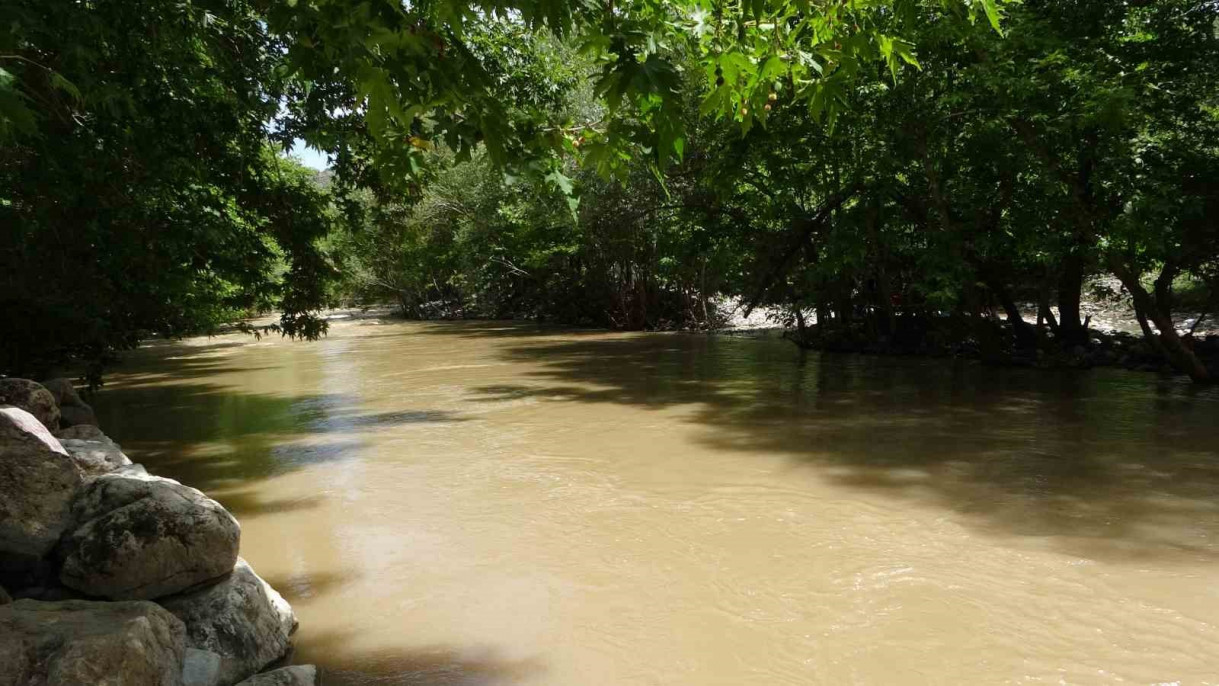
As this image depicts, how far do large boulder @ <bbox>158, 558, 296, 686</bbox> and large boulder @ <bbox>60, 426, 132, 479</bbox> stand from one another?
1502mm

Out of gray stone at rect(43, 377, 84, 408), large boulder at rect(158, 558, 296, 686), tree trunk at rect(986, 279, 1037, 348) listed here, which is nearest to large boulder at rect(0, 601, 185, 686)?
large boulder at rect(158, 558, 296, 686)

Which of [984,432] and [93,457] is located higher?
[93,457]

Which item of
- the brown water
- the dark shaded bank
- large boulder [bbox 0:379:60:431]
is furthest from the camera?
the dark shaded bank

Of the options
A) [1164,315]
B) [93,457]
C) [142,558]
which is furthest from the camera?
[1164,315]

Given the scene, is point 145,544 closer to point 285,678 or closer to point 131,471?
point 285,678

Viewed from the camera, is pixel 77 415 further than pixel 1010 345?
No

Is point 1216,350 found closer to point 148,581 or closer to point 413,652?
point 413,652

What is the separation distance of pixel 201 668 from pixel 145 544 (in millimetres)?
914

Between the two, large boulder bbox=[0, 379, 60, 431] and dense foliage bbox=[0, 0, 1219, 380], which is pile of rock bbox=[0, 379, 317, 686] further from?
dense foliage bbox=[0, 0, 1219, 380]

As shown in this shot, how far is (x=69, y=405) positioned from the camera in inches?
350

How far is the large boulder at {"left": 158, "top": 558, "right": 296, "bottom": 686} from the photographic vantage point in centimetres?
441

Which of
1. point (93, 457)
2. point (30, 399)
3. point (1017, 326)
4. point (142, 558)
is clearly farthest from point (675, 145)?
point (1017, 326)

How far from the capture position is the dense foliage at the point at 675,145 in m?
3.30

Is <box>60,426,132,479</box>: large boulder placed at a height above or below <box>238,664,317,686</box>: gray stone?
above
